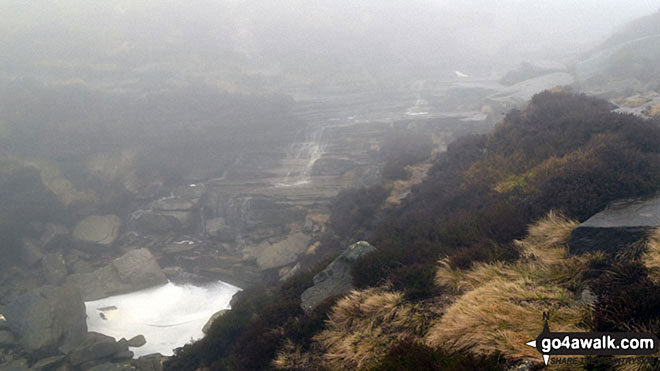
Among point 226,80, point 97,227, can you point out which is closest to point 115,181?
point 97,227

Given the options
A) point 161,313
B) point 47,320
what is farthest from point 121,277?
point 47,320

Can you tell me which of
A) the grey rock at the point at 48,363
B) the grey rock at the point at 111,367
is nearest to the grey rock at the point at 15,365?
the grey rock at the point at 48,363

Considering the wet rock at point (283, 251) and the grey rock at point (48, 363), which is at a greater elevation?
the wet rock at point (283, 251)

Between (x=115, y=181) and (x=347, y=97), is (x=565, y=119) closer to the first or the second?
(x=115, y=181)

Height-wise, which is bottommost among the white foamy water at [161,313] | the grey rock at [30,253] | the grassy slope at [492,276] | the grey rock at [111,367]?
the white foamy water at [161,313]

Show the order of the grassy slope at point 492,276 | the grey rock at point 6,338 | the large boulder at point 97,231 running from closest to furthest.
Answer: the grassy slope at point 492,276 < the grey rock at point 6,338 < the large boulder at point 97,231

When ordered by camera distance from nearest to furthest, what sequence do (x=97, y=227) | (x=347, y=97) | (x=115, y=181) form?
(x=97, y=227), (x=115, y=181), (x=347, y=97)

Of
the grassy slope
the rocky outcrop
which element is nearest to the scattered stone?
the rocky outcrop

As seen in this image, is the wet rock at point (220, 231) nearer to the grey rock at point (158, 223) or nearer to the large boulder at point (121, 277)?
the grey rock at point (158, 223)
